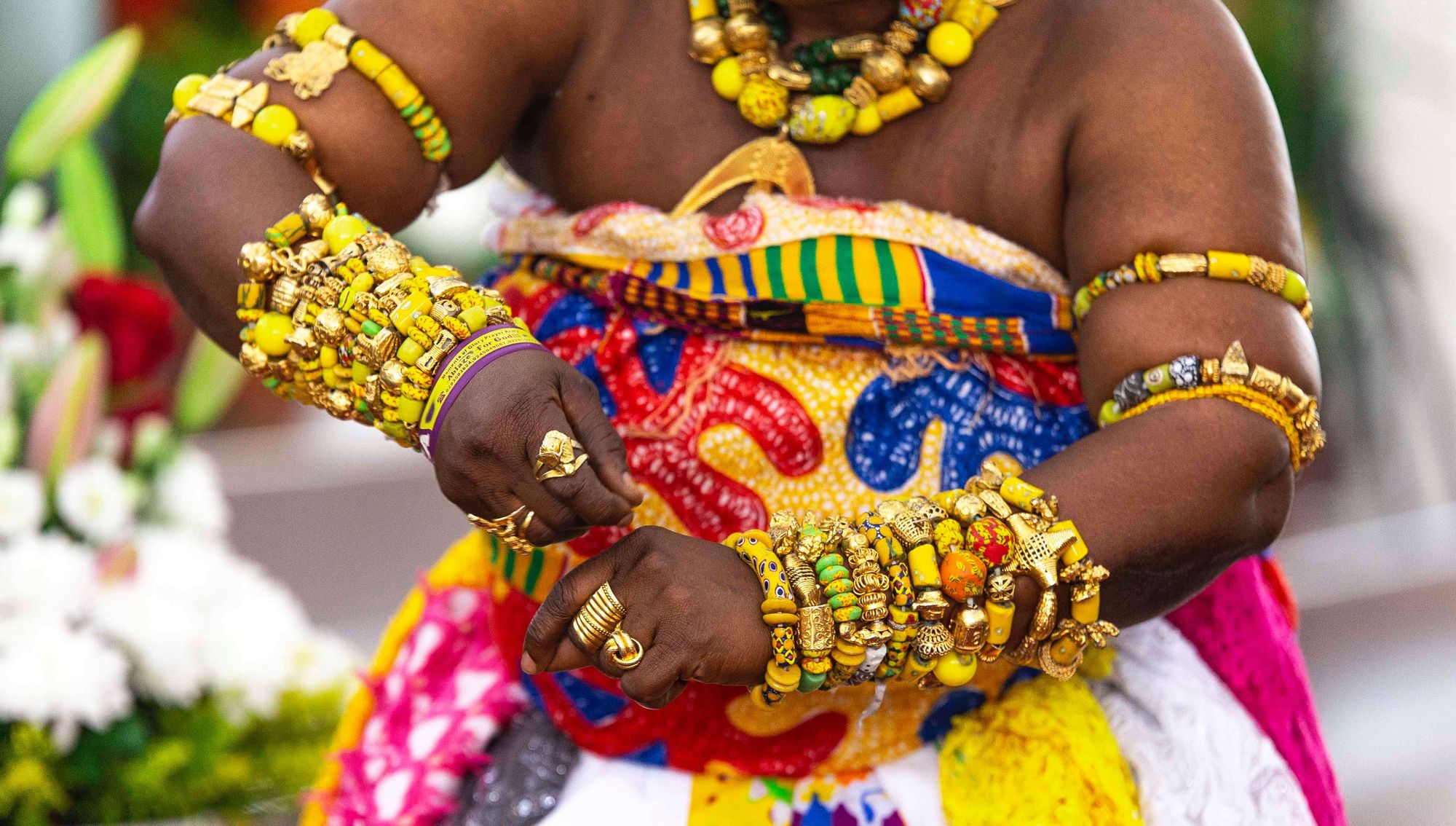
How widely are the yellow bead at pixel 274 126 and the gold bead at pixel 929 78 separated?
1.52 ft

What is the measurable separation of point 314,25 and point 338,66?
0.04 m

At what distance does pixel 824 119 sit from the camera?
111cm

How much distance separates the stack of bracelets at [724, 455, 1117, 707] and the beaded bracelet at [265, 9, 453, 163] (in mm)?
413

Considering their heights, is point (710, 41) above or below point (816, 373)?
above

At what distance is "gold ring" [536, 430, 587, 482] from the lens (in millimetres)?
845

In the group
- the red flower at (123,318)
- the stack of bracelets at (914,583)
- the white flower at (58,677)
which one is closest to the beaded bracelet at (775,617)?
the stack of bracelets at (914,583)

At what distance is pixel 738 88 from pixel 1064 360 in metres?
0.33

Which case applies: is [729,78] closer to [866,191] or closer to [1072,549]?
[866,191]

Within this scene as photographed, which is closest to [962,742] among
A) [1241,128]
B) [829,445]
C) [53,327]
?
[829,445]

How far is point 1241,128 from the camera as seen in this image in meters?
1.00

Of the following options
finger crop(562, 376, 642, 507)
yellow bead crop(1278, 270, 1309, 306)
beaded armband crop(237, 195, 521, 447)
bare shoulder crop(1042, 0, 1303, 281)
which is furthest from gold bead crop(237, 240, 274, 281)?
yellow bead crop(1278, 270, 1309, 306)

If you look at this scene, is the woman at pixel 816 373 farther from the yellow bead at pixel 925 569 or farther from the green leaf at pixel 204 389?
the green leaf at pixel 204 389

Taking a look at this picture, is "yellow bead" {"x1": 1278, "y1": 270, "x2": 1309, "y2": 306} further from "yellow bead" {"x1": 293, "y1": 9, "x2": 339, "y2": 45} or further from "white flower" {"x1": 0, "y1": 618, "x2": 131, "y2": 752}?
"white flower" {"x1": 0, "y1": 618, "x2": 131, "y2": 752}

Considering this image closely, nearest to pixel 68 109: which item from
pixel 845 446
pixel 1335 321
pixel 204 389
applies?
pixel 204 389
